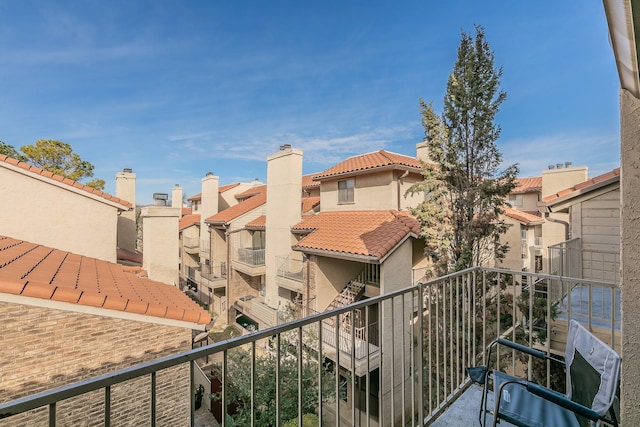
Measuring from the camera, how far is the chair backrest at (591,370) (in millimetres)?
1515

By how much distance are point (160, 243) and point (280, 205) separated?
18.1 feet

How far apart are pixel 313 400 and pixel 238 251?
11.9 meters

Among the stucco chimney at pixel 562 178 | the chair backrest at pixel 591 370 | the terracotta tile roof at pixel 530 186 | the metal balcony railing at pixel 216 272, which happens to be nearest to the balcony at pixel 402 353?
the chair backrest at pixel 591 370

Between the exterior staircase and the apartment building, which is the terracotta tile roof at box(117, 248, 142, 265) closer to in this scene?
the apartment building

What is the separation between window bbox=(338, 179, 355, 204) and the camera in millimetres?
13211

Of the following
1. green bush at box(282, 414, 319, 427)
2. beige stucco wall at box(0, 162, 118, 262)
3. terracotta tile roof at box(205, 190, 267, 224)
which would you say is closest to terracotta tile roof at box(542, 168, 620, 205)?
green bush at box(282, 414, 319, 427)

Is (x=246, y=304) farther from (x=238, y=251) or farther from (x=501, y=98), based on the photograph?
(x=501, y=98)

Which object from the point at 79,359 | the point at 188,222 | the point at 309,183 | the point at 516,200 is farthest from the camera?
the point at 188,222

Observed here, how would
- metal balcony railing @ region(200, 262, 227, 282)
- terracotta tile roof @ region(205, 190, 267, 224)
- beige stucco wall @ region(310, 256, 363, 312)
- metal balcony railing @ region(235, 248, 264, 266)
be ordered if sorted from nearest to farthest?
beige stucco wall @ region(310, 256, 363, 312), metal balcony railing @ region(235, 248, 264, 266), terracotta tile roof @ region(205, 190, 267, 224), metal balcony railing @ region(200, 262, 227, 282)

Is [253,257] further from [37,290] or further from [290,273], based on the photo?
[37,290]

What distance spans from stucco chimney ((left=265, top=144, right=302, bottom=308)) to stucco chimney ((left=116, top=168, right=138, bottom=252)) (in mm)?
6219

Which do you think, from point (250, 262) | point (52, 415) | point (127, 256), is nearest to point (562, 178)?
point (250, 262)

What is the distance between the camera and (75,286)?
4711 millimetres

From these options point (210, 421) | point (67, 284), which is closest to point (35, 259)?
point (67, 284)
